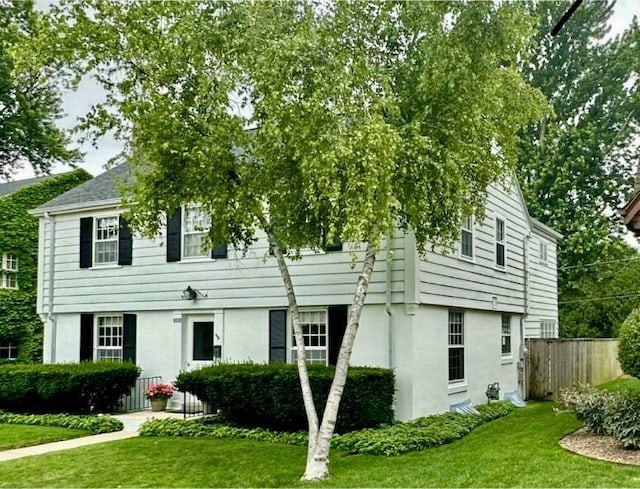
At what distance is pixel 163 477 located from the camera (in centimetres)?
813

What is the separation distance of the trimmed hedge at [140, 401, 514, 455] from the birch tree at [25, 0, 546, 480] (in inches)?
59.4

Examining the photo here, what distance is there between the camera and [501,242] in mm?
16453

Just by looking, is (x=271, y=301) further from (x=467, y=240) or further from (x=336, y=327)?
(x=467, y=240)

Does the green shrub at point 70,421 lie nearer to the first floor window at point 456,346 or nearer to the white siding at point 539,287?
the first floor window at point 456,346

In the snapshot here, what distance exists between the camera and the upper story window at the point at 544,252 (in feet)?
65.9

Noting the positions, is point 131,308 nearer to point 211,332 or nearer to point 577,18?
point 211,332

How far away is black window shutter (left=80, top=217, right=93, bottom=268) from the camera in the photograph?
15.8m

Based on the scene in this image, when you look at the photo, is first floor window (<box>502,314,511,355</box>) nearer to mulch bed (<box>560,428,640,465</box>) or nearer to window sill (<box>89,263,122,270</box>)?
mulch bed (<box>560,428,640,465</box>)

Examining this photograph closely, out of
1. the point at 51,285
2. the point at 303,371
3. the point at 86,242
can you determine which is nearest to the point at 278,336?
the point at 303,371

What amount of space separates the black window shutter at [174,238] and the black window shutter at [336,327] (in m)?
3.82

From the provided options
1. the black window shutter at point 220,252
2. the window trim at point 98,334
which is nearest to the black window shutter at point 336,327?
the black window shutter at point 220,252

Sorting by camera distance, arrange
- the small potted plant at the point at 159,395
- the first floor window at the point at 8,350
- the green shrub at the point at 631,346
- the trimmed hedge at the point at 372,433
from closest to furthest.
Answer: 1. the green shrub at the point at 631,346
2. the trimmed hedge at the point at 372,433
3. the small potted plant at the point at 159,395
4. the first floor window at the point at 8,350

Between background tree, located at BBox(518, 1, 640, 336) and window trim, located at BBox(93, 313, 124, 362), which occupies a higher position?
background tree, located at BBox(518, 1, 640, 336)

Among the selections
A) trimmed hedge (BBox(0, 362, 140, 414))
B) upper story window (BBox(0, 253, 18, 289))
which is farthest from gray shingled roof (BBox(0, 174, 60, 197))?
trimmed hedge (BBox(0, 362, 140, 414))
